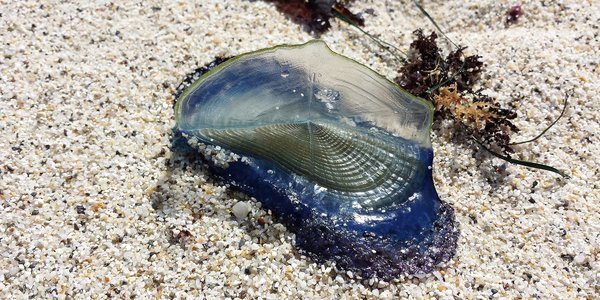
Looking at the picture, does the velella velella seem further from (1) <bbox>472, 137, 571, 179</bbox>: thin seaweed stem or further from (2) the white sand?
(1) <bbox>472, 137, 571, 179</bbox>: thin seaweed stem

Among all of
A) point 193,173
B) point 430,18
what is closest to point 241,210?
point 193,173

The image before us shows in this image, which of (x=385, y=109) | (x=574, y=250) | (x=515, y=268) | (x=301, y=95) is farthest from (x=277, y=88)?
(x=574, y=250)

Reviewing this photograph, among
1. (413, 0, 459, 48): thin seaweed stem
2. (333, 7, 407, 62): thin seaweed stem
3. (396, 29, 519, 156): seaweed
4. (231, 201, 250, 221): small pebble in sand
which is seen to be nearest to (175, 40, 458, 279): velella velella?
(231, 201, 250, 221): small pebble in sand

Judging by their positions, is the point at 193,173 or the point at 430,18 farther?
the point at 430,18

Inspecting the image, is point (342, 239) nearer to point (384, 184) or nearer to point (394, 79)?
point (384, 184)

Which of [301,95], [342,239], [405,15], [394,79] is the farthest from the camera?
[405,15]

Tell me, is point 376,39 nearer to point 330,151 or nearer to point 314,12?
point 314,12
